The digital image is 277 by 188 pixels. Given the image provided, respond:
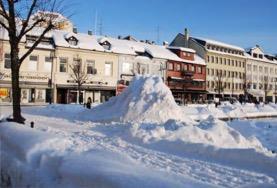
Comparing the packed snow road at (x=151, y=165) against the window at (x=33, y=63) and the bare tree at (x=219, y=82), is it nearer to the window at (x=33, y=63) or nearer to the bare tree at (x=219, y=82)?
the window at (x=33, y=63)

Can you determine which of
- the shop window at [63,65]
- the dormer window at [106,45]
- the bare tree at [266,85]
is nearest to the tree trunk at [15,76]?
the shop window at [63,65]

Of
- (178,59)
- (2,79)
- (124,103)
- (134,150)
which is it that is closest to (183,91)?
(178,59)

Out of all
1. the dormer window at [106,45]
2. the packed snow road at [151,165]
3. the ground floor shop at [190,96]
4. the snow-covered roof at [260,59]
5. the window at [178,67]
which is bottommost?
the packed snow road at [151,165]

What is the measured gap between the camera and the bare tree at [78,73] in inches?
2334

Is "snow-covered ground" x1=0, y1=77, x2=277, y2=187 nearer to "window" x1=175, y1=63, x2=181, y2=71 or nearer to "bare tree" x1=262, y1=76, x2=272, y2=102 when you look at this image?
"window" x1=175, y1=63, x2=181, y2=71

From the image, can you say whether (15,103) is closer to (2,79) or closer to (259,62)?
(2,79)

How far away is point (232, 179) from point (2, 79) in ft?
156

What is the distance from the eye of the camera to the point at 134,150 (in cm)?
1423

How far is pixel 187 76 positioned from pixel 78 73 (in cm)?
2474

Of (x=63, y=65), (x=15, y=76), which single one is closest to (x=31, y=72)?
(x=63, y=65)

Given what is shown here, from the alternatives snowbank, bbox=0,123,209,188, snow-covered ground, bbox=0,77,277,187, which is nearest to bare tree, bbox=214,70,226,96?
snow-covered ground, bbox=0,77,277,187

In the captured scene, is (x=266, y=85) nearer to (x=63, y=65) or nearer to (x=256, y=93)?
(x=256, y=93)

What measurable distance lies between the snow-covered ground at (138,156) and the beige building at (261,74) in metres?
77.2

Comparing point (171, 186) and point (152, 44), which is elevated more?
point (152, 44)
